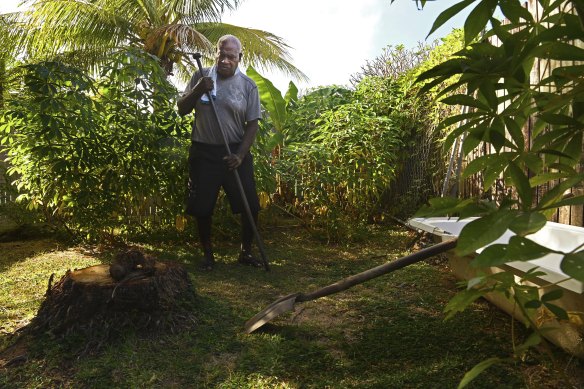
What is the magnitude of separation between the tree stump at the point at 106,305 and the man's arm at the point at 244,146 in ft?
5.16

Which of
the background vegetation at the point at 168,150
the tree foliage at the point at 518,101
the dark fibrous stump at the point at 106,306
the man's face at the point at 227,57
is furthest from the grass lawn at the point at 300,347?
the man's face at the point at 227,57

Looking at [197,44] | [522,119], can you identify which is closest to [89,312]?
[522,119]

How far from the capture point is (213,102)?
4.61m

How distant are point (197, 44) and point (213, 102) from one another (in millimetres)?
10168

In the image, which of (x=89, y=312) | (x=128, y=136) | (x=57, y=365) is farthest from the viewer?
(x=128, y=136)

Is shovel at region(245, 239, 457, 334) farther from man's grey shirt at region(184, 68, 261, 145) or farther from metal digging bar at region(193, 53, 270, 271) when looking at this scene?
man's grey shirt at region(184, 68, 261, 145)

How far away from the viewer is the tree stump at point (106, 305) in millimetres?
2951

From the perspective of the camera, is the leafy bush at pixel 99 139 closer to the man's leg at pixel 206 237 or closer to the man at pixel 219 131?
the man at pixel 219 131

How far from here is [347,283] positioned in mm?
2828

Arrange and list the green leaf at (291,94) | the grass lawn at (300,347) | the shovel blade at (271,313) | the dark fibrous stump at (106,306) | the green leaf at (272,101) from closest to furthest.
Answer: the grass lawn at (300,347) < the dark fibrous stump at (106,306) < the shovel blade at (271,313) < the green leaf at (272,101) < the green leaf at (291,94)

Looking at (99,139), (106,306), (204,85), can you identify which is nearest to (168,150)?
(99,139)

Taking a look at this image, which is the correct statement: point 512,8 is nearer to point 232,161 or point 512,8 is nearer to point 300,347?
point 300,347

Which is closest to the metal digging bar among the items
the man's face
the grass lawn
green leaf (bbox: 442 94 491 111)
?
the man's face

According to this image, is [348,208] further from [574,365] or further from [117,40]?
[117,40]
